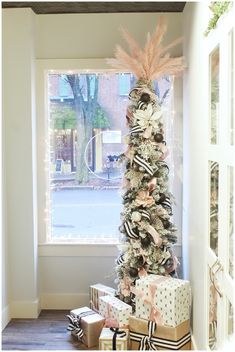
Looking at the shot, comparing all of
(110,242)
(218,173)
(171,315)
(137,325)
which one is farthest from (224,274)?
(110,242)

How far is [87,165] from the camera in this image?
4.16 m

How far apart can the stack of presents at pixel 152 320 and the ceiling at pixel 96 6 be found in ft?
7.62

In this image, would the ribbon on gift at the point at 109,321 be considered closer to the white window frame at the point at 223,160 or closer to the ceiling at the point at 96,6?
the white window frame at the point at 223,160

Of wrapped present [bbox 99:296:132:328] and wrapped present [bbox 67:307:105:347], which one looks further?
wrapped present [bbox 67:307:105:347]

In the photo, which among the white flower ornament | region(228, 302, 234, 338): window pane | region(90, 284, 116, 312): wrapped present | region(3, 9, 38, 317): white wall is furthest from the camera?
region(3, 9, 38, 317): white wall

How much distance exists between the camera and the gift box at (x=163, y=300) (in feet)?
9.85

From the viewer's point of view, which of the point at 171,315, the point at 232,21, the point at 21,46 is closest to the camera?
the point at 232,21

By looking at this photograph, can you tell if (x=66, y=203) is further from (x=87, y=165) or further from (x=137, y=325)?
(x=137, y=325)

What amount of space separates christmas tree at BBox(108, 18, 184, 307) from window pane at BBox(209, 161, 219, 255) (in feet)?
3.10

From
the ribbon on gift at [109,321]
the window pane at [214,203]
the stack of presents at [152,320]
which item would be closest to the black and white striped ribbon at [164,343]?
the stack of presents at [152,320]

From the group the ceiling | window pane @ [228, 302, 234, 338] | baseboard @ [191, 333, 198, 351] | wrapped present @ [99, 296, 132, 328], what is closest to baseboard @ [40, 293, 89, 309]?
wrapped present @ [99, 296, 132, 328]

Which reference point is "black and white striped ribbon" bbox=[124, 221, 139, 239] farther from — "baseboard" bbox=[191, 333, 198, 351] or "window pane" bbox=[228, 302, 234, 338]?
"window pane" bbox=[228, 302, 234, 338]

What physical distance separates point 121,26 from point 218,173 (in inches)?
91.3

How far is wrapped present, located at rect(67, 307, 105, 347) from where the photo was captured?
3371 mm
